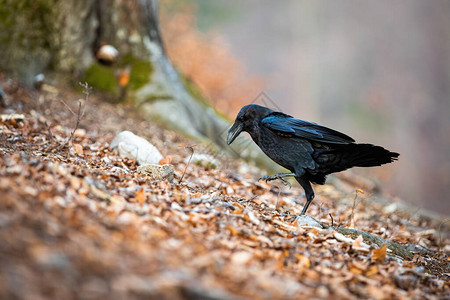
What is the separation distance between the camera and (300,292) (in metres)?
2.08

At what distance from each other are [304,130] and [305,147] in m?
0.17

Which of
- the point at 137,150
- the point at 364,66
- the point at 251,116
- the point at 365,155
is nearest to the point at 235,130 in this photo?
the point at 251,116

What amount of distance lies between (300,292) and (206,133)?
5909mm

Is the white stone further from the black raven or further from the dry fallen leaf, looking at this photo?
the dry fallen leaf

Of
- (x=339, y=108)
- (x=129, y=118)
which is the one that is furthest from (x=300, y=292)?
(x=339, y=108)

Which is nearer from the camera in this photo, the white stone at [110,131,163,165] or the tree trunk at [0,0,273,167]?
the white stone at [110,131,163,165]

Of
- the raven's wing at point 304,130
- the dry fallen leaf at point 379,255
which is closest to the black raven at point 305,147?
the raven's wing at point 304,130

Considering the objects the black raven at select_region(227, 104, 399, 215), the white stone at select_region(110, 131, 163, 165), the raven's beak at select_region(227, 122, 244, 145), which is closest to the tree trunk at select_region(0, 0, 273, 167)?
the white stone at select_region(110, 131, 163, 165)

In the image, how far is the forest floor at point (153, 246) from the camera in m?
1.71

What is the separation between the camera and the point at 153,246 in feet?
6.89

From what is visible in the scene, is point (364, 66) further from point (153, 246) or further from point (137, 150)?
point (153, 246)

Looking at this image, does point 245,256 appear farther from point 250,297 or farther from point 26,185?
point 26,185

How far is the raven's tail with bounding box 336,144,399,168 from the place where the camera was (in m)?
3.45

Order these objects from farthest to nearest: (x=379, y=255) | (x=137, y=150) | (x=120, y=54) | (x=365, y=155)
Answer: (x=120, y=54) → (x=137, y=150) → (x=365, y=155) → (x=379, y=255)
